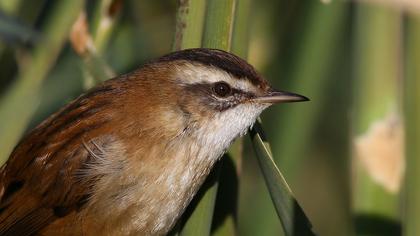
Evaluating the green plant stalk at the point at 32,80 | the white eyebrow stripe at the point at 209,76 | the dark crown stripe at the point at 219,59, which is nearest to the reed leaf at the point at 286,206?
the dark crown stripe at the point at 219,59

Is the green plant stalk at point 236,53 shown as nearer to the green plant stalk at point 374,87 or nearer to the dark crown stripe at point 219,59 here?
the dark crown stripe at point 219,59

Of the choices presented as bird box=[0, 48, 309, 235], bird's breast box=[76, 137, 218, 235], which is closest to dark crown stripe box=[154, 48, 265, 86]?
bird box=[0, 48, 309, 235]

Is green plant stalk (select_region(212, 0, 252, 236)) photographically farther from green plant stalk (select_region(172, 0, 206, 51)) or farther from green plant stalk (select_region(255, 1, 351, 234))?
green plant stalk (select_region(255, 1, 351, 234))

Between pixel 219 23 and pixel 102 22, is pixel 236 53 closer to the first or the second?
pixel 219 23

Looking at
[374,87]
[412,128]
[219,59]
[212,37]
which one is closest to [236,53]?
[219,59]

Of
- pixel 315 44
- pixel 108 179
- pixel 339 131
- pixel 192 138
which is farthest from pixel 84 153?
pixel 339 131

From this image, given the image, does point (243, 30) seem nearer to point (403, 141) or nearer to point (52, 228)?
point (403, 141)
